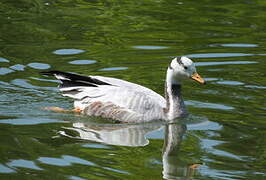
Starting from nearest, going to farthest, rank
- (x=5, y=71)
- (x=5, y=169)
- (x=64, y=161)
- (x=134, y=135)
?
(x=5, y=169)
(x=64, y=161)
(x=134, y=135)
(x=5, y=71)

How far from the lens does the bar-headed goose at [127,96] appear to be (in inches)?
459

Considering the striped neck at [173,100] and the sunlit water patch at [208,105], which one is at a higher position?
the striped neck at [173,100]

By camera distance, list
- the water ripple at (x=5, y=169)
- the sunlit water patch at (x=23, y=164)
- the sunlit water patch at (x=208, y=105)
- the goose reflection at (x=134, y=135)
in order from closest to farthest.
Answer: the water ripple at (x=5, y=169) < the sunlit water patch at (x=23, y=164) < the goose reflection at (x=134, y=135) < the sunlit water patch at (x=208, y=105)

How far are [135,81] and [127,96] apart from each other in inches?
86.6

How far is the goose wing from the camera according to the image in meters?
11.7

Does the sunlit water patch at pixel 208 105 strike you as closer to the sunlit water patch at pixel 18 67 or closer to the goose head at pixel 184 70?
the goose head at pixel 184 70

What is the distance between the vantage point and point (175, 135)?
1122 centimetres

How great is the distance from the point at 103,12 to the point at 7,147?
934cm

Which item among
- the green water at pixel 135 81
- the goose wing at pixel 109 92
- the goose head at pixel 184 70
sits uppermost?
the goose head at pixel 184 70

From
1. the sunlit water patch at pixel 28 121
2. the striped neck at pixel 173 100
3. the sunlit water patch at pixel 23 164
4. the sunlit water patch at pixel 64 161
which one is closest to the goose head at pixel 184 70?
the striped neck at pixel 173 100

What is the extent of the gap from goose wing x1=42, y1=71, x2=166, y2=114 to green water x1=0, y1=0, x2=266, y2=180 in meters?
0.33

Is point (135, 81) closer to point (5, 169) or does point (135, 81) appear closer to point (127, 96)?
point (127, 96)

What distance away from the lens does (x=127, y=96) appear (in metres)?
11.7

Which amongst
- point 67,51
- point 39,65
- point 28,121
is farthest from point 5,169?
point 67,51
